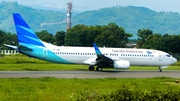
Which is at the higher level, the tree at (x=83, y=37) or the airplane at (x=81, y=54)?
the tree at (x=83, y=37)

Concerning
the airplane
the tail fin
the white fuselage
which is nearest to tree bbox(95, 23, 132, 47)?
the white fuselage

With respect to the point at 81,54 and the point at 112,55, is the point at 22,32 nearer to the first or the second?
the point at 81,54

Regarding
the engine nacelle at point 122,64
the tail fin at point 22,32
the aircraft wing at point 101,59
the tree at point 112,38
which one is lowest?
the engine nacelle at point 122,64

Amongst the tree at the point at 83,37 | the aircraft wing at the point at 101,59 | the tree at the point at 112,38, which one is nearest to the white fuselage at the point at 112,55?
the aircraft wing at the point at 101,59

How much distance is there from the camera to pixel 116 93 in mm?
12453

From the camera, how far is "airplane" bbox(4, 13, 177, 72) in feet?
131

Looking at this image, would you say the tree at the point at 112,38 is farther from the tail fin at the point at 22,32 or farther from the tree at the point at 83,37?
the tail fin at the point at 22,32

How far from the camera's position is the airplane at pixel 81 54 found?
39.9 m

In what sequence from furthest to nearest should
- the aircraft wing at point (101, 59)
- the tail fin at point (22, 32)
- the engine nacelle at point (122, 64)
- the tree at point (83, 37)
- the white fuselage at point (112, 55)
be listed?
the tree at point (83, 37) → the white fuselage at point (112, 55) → the tail fin at point (22, 32) → the aircraft wing at point (101, 59) → the engine nacelle at point (122, 64)

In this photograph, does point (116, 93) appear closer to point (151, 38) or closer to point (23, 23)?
point (23, 23)

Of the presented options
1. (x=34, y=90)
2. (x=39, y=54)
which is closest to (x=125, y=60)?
(x=39, y=54)

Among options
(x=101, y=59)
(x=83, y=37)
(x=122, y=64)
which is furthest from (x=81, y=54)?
(x=83, y=37)

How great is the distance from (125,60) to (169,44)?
59647mm

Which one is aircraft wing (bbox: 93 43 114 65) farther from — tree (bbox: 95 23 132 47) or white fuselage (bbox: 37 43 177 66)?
tree (bbox: 95 23 132 47)
